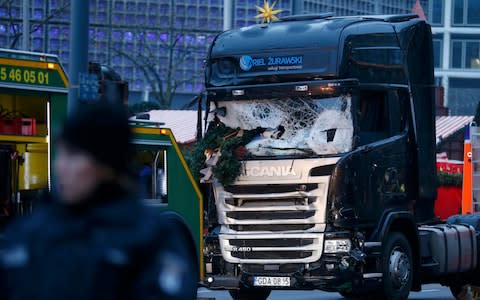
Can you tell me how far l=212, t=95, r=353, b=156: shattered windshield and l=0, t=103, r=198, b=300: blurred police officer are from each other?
10627 mm

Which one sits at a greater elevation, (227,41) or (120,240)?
(227,41)

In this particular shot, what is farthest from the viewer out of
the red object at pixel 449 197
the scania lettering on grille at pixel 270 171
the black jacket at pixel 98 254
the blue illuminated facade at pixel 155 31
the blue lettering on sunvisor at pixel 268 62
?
the blue illuminated facade at pixel 155 31

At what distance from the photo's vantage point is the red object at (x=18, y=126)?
41.2 feet

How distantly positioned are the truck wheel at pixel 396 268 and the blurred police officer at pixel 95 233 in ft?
36.4

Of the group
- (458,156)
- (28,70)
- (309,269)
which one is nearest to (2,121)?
(28,70)

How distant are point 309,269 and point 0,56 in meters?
4.61

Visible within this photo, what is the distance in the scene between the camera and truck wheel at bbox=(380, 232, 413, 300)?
14883 mm


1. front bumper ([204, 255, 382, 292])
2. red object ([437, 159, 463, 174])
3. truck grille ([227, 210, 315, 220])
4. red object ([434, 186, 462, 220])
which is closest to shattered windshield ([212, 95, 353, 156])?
truck grille ([227, 210, 315, 220])

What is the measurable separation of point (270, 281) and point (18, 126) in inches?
153

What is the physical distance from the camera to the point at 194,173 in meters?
15.8

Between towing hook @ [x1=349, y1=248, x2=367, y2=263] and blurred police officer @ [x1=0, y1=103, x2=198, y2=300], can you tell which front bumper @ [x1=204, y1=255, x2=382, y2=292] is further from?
blurred police officer @ [x1=0, y1=103, x2=198, y2=300]

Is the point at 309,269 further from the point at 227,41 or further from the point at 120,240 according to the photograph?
the point at 120,240

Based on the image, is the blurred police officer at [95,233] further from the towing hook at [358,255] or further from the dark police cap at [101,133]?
the towing hook at [358,255]

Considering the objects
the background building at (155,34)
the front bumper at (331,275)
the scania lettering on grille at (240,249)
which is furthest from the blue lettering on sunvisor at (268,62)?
the background building at (155,34)
